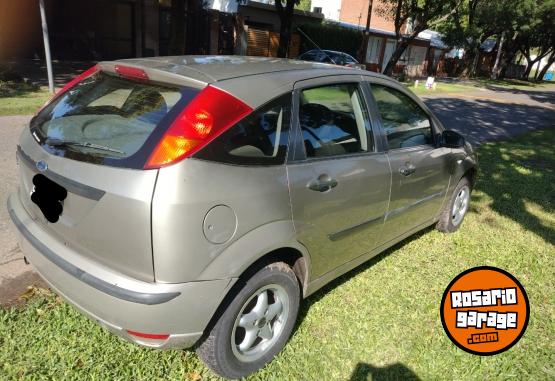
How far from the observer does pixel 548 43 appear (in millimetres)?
42781

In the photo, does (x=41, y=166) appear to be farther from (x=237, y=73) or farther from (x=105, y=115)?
(x=237, y=73)

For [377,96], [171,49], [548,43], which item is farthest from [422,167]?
[548,43]

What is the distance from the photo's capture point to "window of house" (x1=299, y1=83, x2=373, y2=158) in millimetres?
2656

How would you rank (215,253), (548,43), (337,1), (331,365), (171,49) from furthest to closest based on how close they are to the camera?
1. (337,1)
2. (548,43)
3. (171,49)
4. (331,365)
5. (215,253)

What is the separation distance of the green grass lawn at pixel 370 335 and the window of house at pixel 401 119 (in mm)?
1152

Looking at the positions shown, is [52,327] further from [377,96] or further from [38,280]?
[377,96]

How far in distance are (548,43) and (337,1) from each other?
21.5 metres

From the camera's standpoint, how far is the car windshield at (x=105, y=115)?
2139 mm

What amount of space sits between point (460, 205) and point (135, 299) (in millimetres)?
3875

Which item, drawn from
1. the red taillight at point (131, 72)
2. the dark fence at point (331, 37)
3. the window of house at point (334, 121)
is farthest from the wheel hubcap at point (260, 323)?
the dark fence at point (331, 37)

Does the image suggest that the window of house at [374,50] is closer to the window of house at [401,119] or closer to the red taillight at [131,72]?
the window of house at [401,119]

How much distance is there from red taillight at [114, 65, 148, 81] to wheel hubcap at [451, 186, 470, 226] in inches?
137

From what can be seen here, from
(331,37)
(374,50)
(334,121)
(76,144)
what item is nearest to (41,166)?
(76,144)

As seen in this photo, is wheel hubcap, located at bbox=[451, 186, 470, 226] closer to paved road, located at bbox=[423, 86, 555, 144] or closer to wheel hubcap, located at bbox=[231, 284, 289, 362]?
wheel hubcap, located at bbox=[231, 284, 289, 362]
